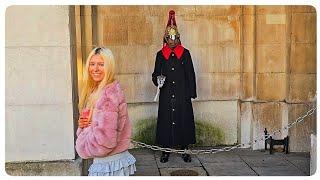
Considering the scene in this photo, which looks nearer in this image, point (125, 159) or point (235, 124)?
point (125, 159)

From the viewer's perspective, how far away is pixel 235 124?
269 inches

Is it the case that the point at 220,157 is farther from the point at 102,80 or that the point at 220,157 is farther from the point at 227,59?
the point at 102,80

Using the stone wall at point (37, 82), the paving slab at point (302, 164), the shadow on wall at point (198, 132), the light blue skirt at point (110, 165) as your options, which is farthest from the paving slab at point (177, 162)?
the light blue skirt at point (110, 165)

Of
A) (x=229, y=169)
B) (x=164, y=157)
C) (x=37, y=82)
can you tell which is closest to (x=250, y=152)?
(x=229, y=169)

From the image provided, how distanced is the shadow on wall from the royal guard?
0.68m

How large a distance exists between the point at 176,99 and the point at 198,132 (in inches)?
41.1

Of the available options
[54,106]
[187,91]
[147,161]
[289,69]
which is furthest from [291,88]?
[54,106]

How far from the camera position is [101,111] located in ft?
11.4

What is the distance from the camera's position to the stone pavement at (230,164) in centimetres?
550

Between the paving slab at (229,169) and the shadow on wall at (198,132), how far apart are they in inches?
36.6

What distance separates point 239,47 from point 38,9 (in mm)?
2983

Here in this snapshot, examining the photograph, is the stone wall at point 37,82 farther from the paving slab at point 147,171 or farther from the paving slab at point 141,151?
the paving slab at point 141,151
